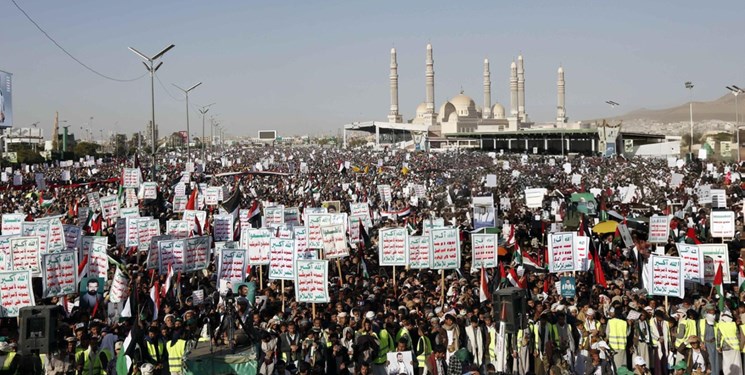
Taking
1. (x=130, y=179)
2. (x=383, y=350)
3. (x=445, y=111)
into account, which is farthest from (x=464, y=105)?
(x=383, y=350)

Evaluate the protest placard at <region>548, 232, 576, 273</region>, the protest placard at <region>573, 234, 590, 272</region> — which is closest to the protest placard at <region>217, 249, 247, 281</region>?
the protest placard at <region>548, 232, 576, 273</region>

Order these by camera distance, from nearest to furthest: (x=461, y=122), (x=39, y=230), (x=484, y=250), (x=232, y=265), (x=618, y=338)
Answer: (x=618, y=338), (x=232, y=265), (x=484, y=250), (x=39, y=230), (x=461, y=122)

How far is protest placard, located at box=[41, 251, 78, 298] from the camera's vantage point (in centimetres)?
1051

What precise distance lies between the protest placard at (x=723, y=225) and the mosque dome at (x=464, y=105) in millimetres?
117237

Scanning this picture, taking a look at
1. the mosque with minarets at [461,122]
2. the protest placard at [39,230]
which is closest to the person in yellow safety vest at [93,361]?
the protest placard at [39,230]

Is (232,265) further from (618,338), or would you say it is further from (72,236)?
(618,338)

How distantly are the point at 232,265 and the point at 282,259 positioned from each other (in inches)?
24.3

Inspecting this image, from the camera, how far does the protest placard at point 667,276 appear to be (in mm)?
10266

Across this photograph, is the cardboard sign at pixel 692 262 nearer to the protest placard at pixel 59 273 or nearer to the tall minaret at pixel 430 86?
the protest placard at pixel 59 273

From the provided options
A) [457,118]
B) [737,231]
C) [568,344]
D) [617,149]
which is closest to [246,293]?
[568,344]

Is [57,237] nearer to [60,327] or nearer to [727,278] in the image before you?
[60,327]

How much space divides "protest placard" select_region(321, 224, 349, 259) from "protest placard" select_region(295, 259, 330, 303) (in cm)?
255

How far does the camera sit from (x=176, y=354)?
27.1 feet

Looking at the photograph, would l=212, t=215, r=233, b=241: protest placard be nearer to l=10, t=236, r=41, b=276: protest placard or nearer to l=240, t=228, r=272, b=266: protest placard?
l=240, t=228, r=272, b=266: protest placard
